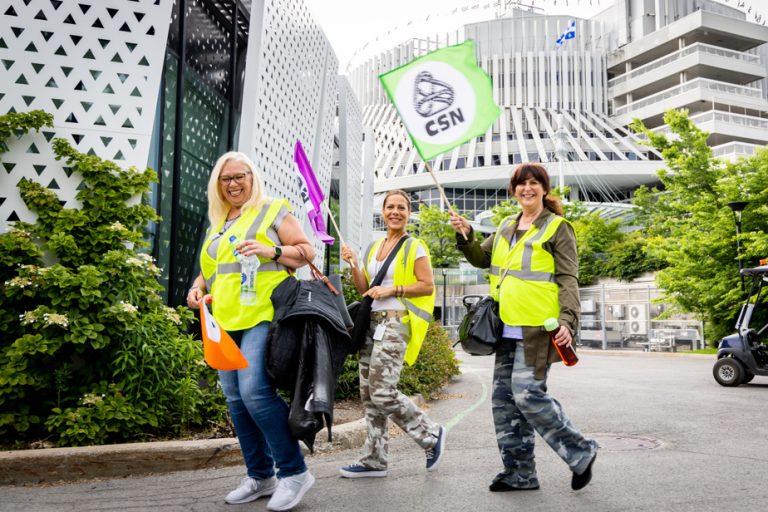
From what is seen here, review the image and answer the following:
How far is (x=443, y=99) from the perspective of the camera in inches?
203

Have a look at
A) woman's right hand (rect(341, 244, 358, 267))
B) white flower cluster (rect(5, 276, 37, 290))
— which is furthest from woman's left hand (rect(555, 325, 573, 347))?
white flower cluster (rect(5, 276, 37, 290))

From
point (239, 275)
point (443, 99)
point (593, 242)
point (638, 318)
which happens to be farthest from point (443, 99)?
point (593, 242)

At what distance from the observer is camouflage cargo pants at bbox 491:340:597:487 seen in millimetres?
3871

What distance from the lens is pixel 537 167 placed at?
4.24 m

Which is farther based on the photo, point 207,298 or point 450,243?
point 450,243

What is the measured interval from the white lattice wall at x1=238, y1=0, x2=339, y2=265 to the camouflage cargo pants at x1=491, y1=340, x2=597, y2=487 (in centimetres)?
644

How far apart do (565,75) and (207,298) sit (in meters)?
79.5

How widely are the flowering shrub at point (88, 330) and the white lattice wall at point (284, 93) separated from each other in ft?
13.5

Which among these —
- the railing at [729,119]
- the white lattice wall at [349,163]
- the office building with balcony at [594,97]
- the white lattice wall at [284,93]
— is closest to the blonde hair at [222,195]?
the white lattice wall at [284,93]

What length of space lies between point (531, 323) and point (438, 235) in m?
41.0

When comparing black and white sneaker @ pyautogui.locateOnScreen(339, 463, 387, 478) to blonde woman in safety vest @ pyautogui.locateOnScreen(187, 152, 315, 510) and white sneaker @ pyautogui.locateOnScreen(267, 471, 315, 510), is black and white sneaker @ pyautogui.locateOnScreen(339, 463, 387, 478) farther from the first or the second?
white sneaker @ pyautogui.locateOnScreen(267, 471, 315, 510)

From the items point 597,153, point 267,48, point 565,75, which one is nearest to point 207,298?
point 267,48

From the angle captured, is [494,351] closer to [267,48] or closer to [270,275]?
[270,275]

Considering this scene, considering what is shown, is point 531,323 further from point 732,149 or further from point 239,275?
point 732,149
